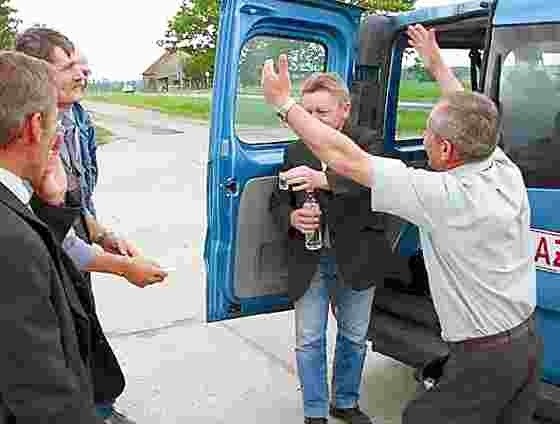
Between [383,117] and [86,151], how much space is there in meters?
A: 1.74

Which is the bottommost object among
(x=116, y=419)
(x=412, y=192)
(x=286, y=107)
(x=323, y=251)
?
(x=116, y=419)

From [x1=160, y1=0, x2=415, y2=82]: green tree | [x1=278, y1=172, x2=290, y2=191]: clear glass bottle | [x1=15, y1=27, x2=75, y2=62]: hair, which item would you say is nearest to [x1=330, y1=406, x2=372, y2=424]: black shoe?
[x1=278, y1=172, x2=290, y2=191]: clear glass bottle

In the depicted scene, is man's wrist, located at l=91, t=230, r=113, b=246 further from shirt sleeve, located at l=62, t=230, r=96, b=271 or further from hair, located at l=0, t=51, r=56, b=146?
hair, located at l=0, t=51, r=56, b=146

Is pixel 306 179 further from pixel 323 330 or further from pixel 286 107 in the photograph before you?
pixel 323 330

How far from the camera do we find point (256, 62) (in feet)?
11.6

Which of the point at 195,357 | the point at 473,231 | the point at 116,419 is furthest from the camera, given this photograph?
the point at 195,357

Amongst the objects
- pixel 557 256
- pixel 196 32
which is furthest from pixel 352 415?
pixel 196 32

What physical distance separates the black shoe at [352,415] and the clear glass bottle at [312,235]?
920 millimetres

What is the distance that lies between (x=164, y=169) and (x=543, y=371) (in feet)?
37.9

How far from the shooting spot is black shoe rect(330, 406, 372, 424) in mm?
3598

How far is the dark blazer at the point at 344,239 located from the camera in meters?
3.27

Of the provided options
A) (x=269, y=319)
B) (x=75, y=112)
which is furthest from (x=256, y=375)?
(x=75, y=112)

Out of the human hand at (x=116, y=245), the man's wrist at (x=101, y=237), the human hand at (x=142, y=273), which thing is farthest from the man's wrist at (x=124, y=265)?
the man's wrist at (x=101, y=237)

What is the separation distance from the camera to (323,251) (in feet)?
10.9
